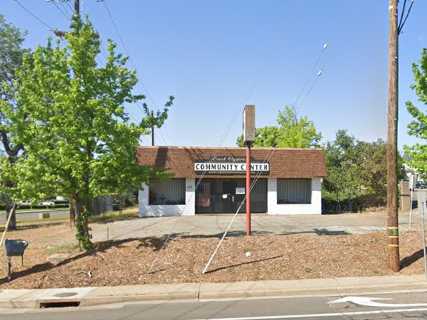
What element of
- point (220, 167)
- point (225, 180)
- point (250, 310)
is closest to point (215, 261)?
point (250, 310)

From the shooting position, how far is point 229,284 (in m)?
10.7

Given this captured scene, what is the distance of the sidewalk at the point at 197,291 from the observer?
9641 millimetres

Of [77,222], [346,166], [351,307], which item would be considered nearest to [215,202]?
[346,166]

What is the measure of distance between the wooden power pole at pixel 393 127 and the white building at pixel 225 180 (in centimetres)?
1789

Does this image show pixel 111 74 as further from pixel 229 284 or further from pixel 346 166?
pixel 346 166

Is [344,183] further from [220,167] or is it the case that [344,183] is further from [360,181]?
[220,167]

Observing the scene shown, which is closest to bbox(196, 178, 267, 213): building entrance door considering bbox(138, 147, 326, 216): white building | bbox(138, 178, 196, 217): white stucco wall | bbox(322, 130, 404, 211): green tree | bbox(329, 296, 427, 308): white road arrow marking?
bbox(138, 147, 326, 216): white building

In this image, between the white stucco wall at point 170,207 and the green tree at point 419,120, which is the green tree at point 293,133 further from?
the green tree at point 419,120

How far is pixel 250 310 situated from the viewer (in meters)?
8.55

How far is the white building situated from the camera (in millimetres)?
29391

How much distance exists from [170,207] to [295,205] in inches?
327

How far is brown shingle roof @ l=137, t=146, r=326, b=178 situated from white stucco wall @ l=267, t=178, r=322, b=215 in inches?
30.3

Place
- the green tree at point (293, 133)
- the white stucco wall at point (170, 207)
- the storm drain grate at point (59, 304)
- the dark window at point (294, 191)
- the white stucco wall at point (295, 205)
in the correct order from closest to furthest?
the storm drain grate at point (59, 304), the white stucco wall at point (170, 207), the white stucco wall at point (295, 205), the dark window at point (294, 191), the green tree at point (293, 133)

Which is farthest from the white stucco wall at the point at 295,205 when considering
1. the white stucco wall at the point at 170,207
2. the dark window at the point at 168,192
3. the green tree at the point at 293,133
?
the green tree at the point at 293,133
